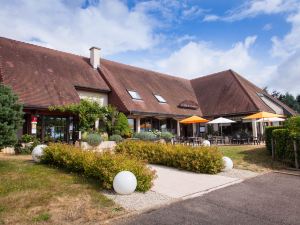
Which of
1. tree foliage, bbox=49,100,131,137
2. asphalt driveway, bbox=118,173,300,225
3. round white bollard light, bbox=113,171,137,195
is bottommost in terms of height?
asphalt driveway, bbox=118,173,300,225

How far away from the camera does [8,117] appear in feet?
30.7

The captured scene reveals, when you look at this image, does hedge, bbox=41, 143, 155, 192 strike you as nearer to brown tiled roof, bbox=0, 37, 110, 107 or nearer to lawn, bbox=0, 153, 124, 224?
lawn, bbox=0, 153, 124, 224

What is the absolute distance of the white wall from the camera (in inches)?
790

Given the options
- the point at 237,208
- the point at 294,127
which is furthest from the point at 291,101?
the point at 237,208

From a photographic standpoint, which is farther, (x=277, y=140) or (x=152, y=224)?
(x=277, y=140)

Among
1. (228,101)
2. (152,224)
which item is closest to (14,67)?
(152,224)

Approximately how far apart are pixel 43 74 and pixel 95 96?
419 centimetres

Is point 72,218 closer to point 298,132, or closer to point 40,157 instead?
point 40,157

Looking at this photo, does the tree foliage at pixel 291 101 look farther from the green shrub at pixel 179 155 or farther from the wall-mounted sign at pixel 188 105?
the green shrub at pixel 179 155

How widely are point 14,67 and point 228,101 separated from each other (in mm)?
17909

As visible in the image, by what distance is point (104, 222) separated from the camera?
5074mm

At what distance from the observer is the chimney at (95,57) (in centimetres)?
2356

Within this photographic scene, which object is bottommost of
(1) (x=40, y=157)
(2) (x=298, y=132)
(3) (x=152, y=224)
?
(3) (x=152, y=224)

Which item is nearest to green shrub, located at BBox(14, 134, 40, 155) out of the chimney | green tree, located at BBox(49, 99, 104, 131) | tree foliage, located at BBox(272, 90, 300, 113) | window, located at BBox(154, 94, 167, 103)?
green tree, located at BBox(49, 99, 104, 131)
